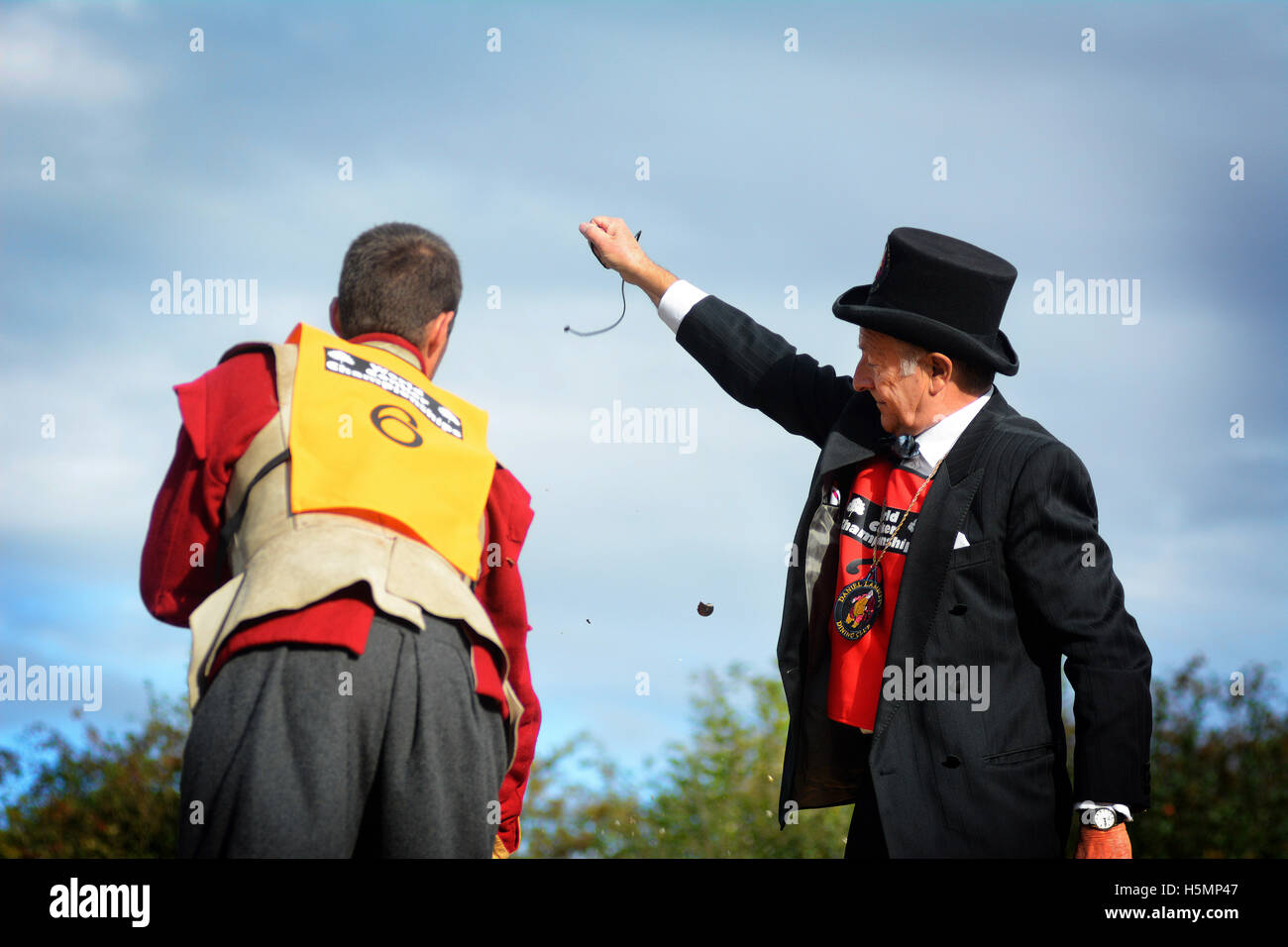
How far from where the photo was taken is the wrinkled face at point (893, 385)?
4074 mm

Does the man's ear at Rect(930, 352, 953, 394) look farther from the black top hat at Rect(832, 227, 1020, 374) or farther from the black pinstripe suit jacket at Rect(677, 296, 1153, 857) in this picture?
the black pinstripe suit jacket at Rect(677, 296, 1153, 857)

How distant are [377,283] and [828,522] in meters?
1.67

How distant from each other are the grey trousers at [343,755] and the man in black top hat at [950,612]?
4.24ft

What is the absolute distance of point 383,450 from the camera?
322cm

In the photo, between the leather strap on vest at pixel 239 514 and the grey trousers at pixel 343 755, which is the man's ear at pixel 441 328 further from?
the grey trousers at pixel 343 755

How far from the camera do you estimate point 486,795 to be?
3.15 m

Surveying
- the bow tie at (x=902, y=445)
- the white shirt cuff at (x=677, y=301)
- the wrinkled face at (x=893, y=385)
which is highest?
the white shirt cuff at (x=677, y=301)

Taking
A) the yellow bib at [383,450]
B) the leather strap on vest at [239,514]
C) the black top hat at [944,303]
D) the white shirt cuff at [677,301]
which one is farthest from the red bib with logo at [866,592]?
the leather strap on vest at [239,514]

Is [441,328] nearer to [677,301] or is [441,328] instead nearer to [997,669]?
[677,301]

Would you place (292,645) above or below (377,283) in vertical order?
below

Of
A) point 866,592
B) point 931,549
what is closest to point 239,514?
point 866,592

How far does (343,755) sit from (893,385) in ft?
7.08
